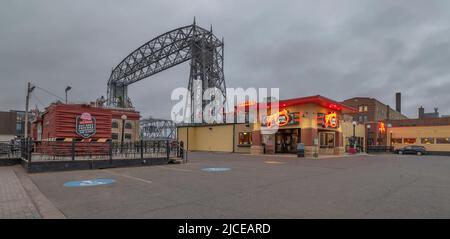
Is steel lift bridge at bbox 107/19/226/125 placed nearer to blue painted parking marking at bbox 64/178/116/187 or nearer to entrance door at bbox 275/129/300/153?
entrance door at bbox 275/129/300/153

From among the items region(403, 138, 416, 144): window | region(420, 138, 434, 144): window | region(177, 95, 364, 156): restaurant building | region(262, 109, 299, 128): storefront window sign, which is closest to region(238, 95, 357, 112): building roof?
region(177, 95, 364, 156): restaurant building

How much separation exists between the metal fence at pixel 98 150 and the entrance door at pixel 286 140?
1497 cm

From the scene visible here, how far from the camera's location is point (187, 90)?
39.6 metres

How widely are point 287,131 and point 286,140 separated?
39.8 inches

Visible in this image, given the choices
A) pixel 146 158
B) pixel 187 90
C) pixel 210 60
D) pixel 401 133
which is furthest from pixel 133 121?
pixel 401 133

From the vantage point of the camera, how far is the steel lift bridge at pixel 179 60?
130 feet

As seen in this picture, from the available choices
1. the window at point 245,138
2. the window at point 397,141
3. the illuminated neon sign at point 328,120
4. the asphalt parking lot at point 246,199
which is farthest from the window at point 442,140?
the asphalt parking lot at point 246,199

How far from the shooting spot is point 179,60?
45594 millimetres

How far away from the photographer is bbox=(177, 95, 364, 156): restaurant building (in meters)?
27.6

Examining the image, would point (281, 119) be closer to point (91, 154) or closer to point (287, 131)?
point (287, 131)

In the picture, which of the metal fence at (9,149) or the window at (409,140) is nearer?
the metal fence at (9,149)

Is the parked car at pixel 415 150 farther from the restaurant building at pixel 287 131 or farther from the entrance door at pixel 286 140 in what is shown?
the entrance door at pixel 286 140

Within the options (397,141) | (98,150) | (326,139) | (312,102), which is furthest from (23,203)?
(397,141)
